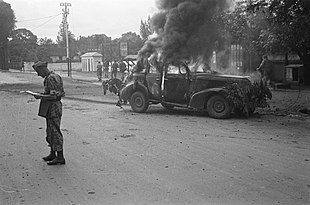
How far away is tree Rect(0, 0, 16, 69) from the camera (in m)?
51.6

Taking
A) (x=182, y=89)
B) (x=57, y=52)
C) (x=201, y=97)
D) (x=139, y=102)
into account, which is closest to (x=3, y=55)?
(x=57, y=52)

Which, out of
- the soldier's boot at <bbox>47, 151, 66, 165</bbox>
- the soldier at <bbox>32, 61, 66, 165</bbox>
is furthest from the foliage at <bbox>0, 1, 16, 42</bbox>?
the soldier's boot at <bbox>47, 151, 66, 165</bbox>

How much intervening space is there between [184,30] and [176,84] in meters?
2.22

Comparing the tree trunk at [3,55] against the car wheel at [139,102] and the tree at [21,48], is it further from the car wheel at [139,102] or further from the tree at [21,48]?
the car wheel at [139,102]

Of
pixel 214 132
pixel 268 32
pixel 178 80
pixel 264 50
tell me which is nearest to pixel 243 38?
pixel 264 50

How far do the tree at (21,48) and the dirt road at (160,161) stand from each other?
53533mm

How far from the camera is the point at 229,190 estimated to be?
5008mm

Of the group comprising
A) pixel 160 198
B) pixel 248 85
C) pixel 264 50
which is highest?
pixel 264 50

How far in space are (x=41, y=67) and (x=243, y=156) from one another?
11.5 ft

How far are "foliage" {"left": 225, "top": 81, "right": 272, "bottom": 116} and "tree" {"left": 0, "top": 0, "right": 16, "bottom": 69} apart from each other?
4592cm

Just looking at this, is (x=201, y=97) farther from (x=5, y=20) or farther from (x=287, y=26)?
(x=5, y=20)

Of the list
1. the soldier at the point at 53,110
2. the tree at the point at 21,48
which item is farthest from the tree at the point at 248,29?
the tree at the point at 21,48

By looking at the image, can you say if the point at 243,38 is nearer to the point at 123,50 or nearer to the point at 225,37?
the point at 225,37

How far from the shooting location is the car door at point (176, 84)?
12.0 metres
